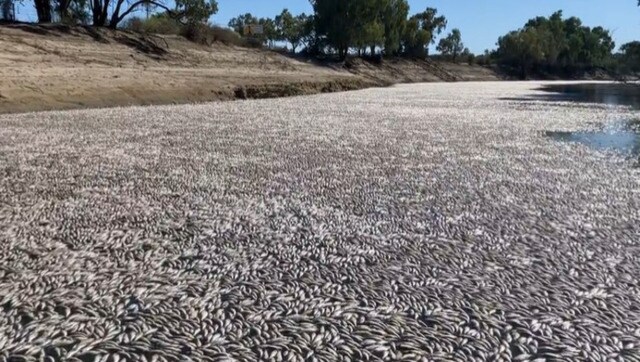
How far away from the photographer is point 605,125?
17.7m

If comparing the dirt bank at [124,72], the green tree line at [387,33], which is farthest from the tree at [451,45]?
the dirt bank at [124,72]

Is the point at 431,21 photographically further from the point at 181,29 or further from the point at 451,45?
the point at 181,29

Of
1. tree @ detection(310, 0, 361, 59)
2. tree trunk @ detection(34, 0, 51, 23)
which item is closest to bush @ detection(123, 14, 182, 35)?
tree trunk @ detection(34, 0, 51, 23)

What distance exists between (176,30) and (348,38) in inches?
924

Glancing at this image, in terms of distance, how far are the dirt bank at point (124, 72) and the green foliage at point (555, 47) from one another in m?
65.5

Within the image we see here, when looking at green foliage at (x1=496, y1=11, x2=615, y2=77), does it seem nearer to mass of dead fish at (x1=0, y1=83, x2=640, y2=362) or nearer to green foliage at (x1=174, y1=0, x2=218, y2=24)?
green foliage at (x1=174, y1=0, x2=218, y2=24)

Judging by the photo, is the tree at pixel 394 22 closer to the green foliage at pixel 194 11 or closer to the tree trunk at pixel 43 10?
the green foliage at pixel 194 11

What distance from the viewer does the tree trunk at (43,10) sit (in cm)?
3712

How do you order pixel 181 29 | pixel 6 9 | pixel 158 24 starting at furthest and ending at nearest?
pixel 158 24 < pixel 181 29 < pixel 6 9

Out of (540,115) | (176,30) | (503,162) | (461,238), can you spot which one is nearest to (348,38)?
(176,30)

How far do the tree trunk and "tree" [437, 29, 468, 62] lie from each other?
254ft

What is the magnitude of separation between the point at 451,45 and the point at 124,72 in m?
86.9

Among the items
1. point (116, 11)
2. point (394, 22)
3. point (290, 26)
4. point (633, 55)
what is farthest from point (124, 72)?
point (290, 26)

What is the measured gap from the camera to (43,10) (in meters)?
37.3
